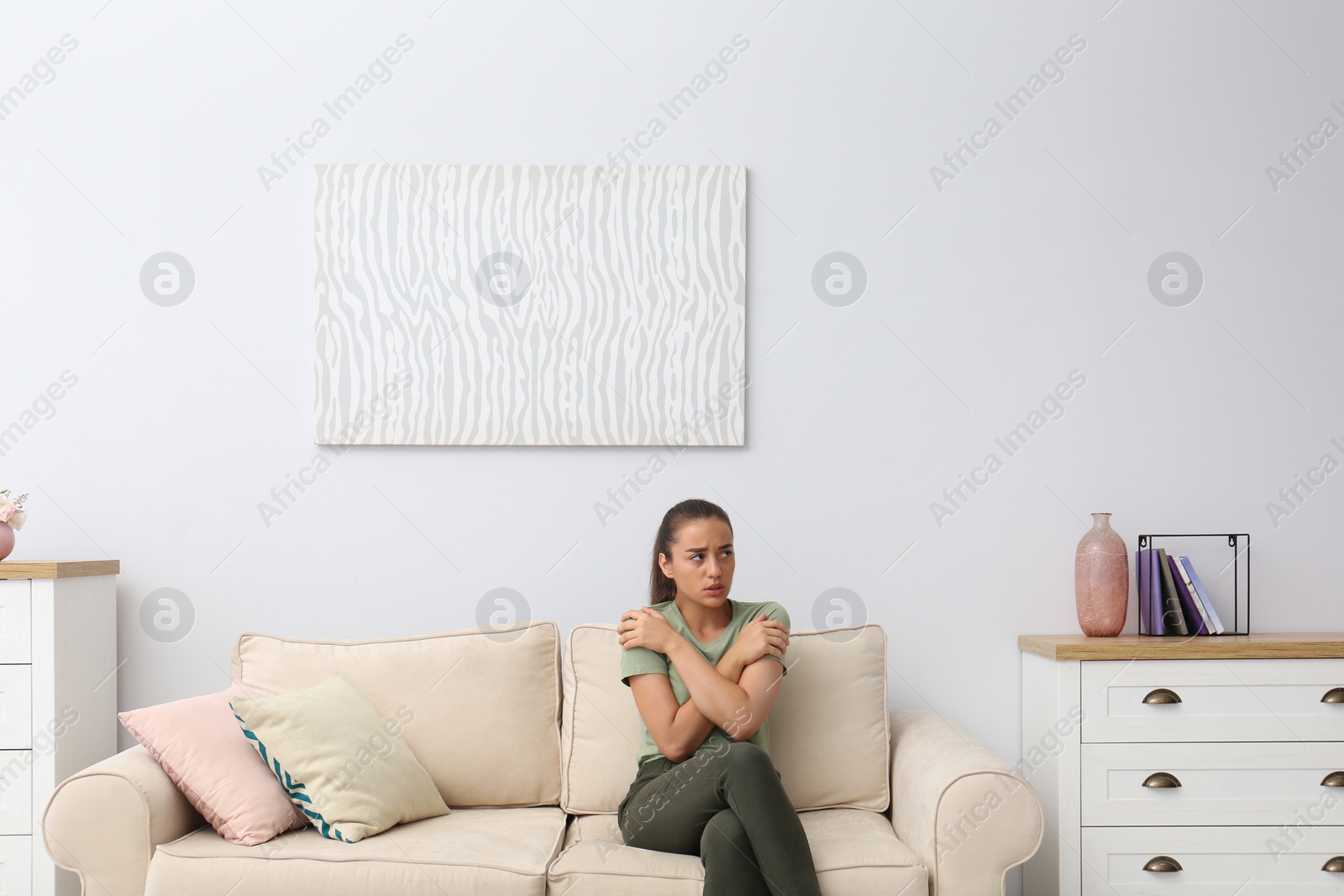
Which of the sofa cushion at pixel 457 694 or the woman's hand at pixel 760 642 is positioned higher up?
the woman's hand at pixel 760 642

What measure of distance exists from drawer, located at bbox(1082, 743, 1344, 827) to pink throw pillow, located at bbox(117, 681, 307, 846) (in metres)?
1.86

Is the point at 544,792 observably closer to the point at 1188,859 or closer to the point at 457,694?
the point at 457,694

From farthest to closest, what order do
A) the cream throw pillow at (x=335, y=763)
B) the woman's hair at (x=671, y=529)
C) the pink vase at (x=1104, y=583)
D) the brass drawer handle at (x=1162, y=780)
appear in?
the pink vase at (x=1104, y=583) → the brass drawer handle at (x=1162, y=780) → the woman's hair at (x=671, y=529) → the cream throw pillow at (x=335, y=763)

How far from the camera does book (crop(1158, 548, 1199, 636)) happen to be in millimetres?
2576

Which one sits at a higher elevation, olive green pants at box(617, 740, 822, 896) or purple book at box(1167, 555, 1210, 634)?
purple book at box(1167, 555, 1210, 634)

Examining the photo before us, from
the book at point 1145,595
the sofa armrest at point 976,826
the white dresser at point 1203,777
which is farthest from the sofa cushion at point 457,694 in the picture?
the book at point 1145,595

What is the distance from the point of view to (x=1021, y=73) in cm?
277

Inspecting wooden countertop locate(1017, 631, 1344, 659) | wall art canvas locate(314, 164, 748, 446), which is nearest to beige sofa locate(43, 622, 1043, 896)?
wooden countertop locate(1017, 631, 1344, 659)

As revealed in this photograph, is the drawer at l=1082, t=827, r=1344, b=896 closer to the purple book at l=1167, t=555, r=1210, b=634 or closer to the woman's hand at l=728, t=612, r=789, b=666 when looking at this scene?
the purple book at l=1167, t=555, r=1210, b=634

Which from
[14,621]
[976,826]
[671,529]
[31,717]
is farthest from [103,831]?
[976,826]

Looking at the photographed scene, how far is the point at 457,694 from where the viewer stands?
93.1 inches

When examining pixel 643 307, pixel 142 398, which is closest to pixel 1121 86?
pixel 643 307

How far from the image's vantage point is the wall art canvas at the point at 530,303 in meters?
2.70

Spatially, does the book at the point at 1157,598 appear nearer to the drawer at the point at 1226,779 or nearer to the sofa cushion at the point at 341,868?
the drawer at the point at 1226,779
